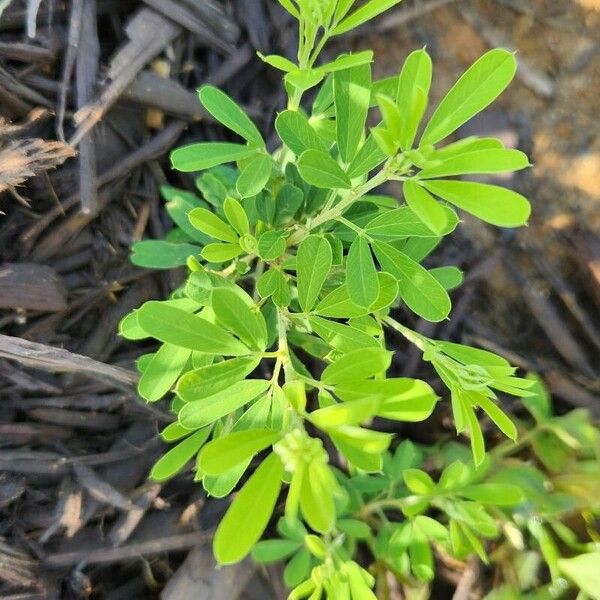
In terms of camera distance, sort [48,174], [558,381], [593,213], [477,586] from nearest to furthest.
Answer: [48,174] → [477,586] → [558,381] → [593,213]

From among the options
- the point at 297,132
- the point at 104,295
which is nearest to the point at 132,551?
the point at 104,295

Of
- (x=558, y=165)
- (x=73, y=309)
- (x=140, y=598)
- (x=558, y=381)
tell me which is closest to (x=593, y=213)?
(x=558, y=165)

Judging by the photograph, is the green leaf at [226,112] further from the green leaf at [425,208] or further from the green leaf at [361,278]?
the green leaf at [425,208]

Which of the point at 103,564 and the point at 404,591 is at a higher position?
the point at 404,591

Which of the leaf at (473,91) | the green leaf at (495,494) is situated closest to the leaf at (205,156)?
the leaf at (473,91)

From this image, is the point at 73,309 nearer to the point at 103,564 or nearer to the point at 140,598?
the point at 103,564
